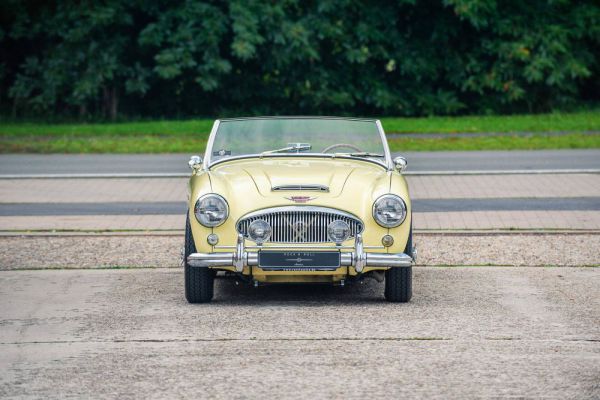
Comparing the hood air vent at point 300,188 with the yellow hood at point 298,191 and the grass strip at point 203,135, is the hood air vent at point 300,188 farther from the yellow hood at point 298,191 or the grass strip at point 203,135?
the grass strip at point 203,135

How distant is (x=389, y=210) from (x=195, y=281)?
1414 millimetres

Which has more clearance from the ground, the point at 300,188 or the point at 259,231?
the point at 300,188

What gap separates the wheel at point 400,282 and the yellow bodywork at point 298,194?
0.16 meters

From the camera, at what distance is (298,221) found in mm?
8016

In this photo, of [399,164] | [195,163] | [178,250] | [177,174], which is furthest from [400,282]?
[177,174]

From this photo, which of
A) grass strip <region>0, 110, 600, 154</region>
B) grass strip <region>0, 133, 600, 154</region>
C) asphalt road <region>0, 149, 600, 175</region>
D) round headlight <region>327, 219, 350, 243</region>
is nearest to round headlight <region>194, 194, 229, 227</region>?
round headlight <region>327, 219, 350, 243</region>

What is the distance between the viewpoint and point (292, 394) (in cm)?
571

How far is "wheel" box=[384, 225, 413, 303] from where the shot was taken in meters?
8.19

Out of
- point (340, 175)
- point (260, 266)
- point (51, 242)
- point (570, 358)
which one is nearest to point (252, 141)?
point (340, 175)

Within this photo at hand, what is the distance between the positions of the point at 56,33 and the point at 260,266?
24431mm

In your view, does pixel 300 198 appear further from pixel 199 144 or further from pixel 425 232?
pixel 199 144

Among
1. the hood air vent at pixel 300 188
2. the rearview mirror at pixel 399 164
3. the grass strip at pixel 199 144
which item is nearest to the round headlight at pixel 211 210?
the hood air vent at pixel 300 188

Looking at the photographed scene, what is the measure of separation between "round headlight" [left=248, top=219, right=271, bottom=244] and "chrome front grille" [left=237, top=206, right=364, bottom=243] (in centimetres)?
2

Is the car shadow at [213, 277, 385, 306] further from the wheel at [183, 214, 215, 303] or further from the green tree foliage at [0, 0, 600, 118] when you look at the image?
the green tree foliage at [0, 0, 600, 118]
